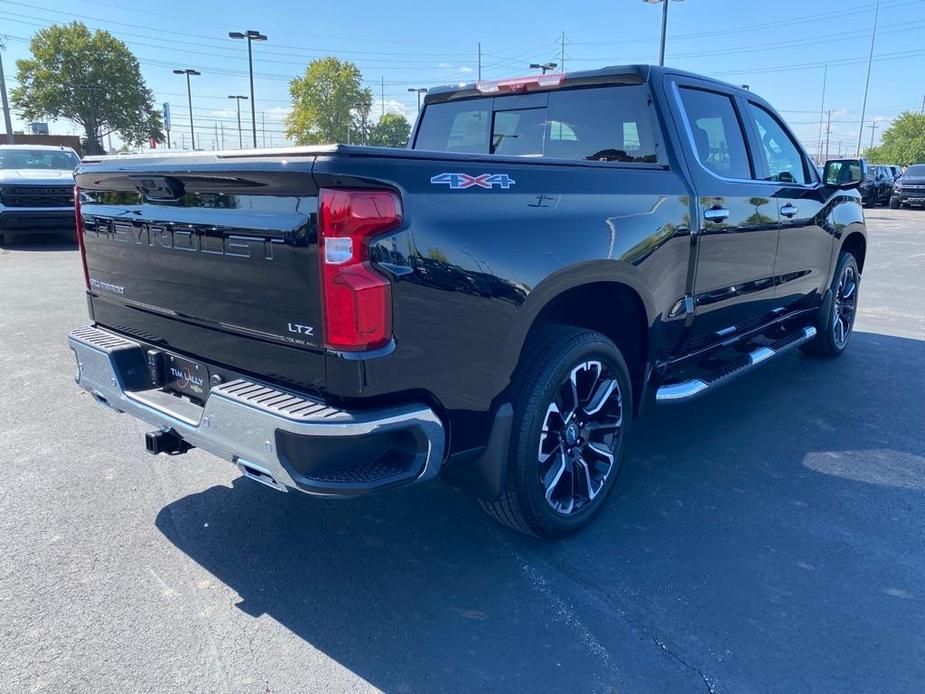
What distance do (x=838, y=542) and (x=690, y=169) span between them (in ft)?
6.21

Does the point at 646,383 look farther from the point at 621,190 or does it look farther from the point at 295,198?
the point at 295,198

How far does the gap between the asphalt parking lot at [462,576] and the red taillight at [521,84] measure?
7.02 feet

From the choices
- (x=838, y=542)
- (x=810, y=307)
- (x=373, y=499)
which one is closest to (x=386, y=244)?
(x=373, y=499)

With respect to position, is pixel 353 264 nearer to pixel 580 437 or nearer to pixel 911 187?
pixel 580 437

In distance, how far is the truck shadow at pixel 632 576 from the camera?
2.36 m

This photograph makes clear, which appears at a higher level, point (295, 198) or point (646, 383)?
point (295, 198)

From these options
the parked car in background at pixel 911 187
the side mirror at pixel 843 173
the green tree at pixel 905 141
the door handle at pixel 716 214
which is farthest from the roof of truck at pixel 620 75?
the green tree at pixel 905 141

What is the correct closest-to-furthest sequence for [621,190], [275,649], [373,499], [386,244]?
[386,244] → [275,649] → [621,190] → [373,499]

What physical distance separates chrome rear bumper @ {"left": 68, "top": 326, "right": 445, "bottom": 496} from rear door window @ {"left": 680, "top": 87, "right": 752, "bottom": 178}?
2.36 m

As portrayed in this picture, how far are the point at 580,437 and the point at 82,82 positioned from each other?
6324 centimetres

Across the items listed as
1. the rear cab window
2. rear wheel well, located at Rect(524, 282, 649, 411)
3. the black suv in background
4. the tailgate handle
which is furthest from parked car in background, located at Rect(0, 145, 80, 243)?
the black suv in background

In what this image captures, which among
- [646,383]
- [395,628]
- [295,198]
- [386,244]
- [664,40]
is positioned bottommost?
[395,628]

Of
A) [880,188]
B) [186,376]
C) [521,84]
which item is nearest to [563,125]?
[521,84]

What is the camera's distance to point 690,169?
361 cm
